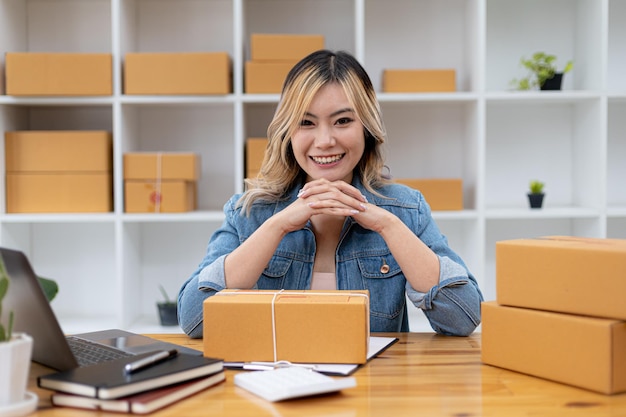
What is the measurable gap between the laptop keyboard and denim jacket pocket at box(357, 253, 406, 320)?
28.6 inches

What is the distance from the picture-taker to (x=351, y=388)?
3.74 ft

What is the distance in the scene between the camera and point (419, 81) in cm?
292

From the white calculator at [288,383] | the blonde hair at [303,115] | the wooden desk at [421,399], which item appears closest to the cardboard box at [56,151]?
the blonde hair at [303,115]

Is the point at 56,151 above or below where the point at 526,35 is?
A: below

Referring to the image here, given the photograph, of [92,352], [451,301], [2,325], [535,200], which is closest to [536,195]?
[535,200]

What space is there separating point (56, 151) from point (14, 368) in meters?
2.07

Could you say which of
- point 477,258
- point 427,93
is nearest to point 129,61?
point 427,93

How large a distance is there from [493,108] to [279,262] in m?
1.75

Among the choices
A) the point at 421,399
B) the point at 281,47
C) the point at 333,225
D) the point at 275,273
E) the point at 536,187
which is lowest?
the point at 421,399

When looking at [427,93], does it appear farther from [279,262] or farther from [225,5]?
[279,262]

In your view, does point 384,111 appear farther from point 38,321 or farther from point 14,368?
point 14,368

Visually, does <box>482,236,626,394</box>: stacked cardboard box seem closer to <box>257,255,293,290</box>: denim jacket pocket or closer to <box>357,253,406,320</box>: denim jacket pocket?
<box>357,253,406,320</box>: denim jacket pocket

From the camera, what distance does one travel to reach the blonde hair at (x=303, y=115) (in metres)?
1.85

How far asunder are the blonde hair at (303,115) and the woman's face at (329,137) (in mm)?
20
